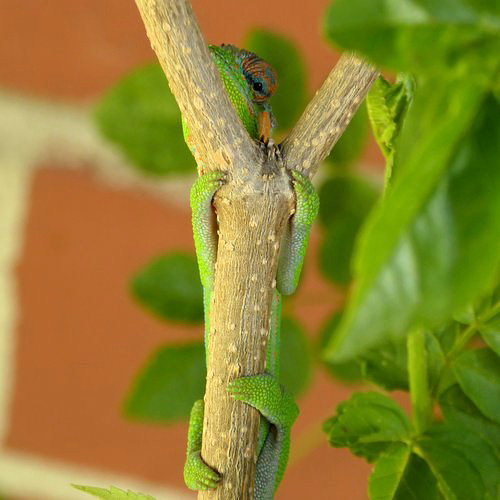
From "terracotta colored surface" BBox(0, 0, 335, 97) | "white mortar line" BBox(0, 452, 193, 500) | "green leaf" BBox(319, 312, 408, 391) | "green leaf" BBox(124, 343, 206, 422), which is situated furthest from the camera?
"white mortar line" BBox(0, 452, 193, 500)

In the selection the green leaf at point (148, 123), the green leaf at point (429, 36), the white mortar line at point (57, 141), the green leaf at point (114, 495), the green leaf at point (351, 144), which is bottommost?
the green leaf at point (114, 495)

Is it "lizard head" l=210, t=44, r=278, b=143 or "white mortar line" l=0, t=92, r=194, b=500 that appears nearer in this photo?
"lizard head" l=210, t=44, r=278, b=143

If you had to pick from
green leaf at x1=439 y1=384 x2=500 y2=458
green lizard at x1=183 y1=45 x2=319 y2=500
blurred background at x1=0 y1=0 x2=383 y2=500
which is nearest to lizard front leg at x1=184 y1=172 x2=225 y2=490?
green lizard at x1=183 y1=45 x2=319 y2=500

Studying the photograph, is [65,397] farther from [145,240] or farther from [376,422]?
[376,422]

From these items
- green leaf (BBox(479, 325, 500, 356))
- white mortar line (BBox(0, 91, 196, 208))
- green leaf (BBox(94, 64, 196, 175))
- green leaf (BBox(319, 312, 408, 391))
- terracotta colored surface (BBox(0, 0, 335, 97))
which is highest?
terracotta colored surface (BBox(0, 0, 335, 97))

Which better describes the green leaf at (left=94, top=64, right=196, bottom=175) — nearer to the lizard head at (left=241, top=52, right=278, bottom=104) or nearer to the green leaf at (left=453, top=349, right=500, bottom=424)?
the lizard head at (left=241, top=52, right=278, bottom=104)

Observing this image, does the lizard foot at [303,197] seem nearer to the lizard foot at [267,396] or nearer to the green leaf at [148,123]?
the lizard foot at [267,396]

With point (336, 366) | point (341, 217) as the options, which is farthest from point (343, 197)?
point (336, 366)

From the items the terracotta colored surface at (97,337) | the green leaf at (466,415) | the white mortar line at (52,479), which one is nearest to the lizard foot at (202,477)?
the green leaf at (466,415)
